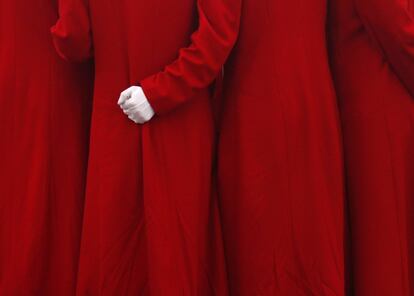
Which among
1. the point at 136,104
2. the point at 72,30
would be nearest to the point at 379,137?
the point at 136,104

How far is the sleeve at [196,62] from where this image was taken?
0.92 metres

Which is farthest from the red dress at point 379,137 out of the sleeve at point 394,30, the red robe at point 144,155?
the red robe at point 144,155

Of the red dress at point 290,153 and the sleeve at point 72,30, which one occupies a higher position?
the sleeve at point 72,30

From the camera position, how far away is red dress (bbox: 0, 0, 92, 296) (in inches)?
39.5

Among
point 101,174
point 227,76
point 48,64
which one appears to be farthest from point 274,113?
point 48,64

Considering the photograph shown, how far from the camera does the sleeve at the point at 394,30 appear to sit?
938 mm

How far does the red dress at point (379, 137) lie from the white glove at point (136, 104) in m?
0.50

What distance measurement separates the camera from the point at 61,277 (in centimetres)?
104

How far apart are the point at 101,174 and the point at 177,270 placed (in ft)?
0.94

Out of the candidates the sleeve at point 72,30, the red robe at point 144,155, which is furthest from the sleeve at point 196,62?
the sleeve at point 72,30

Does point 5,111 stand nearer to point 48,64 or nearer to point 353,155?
point 48,64

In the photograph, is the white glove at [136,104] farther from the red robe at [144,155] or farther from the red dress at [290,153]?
the red dress at [290,153]

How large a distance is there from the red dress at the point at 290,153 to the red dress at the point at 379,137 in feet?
0.21

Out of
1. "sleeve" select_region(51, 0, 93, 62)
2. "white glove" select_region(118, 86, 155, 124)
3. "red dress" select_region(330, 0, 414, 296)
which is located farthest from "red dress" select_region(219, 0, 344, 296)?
"sleeve" select_region(51, 0, 93, 62)
